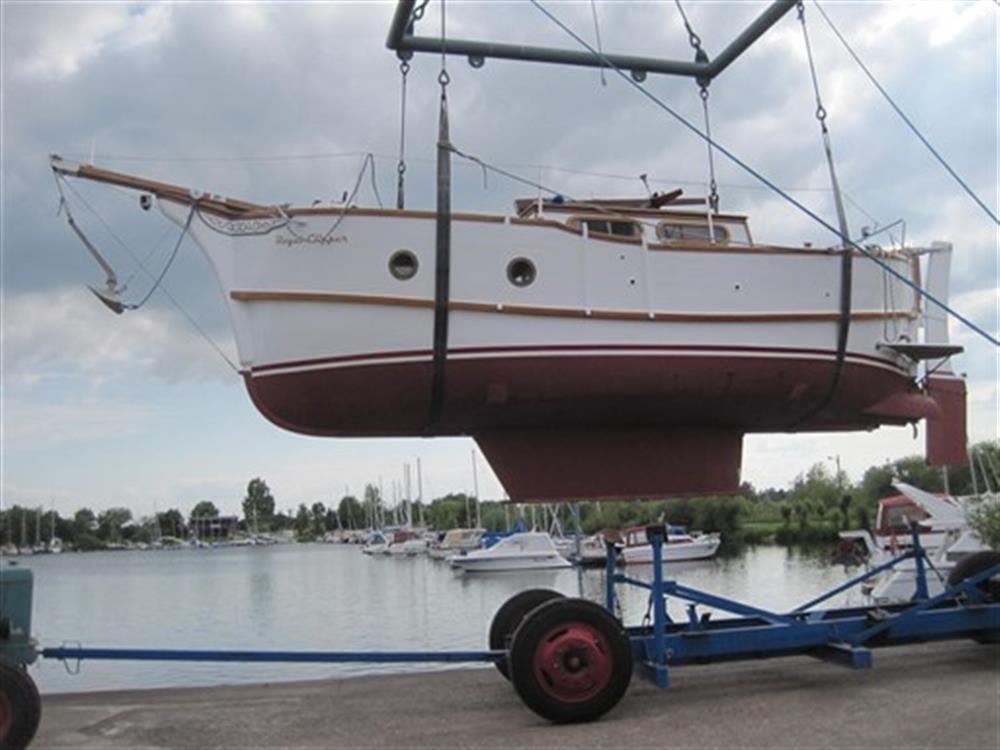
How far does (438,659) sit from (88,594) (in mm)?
46777

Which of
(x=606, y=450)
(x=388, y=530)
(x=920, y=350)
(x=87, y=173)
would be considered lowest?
(x=388, y=530)

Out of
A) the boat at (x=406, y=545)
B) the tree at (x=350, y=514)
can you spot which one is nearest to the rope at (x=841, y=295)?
the boat at (x=406, y=545)

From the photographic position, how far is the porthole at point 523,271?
8.62 metres

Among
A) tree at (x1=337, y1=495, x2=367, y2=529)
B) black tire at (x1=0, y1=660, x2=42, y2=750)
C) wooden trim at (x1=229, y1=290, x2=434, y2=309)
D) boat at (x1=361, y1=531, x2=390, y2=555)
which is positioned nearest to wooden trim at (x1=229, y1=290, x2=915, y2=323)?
wooden trim at (x1=229, y1=290, x2=434, y2=309)

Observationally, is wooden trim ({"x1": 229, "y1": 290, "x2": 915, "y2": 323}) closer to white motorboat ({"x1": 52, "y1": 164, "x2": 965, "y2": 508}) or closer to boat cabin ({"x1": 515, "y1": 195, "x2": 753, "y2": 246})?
white motorboat ({"x1": 52, "y1": 164, "x2": 965, "y2": 508})

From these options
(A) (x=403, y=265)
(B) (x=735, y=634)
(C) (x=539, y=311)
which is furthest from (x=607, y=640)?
(A) (x=403, y=265)

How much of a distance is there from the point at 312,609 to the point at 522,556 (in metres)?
16.1

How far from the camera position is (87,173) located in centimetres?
836

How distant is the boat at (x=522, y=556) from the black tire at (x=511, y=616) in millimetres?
39677

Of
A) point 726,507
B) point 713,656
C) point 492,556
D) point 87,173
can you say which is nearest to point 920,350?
point 713,656

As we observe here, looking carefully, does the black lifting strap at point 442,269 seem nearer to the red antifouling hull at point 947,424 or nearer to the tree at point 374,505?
the red antifouling hull at point 947,424

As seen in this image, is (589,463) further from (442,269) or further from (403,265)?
(403,265)

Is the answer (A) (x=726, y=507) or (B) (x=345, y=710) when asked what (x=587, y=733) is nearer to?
(B) (x=345, y=710)

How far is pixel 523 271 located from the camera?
8.68 meters
